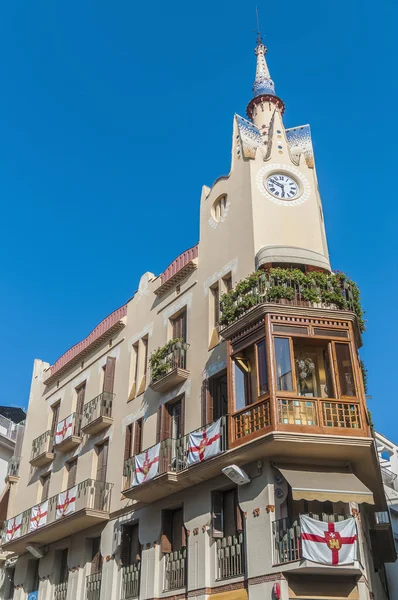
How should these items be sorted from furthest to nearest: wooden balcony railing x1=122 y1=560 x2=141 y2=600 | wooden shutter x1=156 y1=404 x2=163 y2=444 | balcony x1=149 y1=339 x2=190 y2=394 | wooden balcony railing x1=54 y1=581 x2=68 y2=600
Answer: wooden balcony railing x1=54 y1=581 x2=68 y2=600, wooden shutter x1=156 y1=404 x2=163 y2=444, balcony x1=149 y1=339 x2=190 y2=394, wooden balcony railing x1=122 y1=560 x2=141 y2=600

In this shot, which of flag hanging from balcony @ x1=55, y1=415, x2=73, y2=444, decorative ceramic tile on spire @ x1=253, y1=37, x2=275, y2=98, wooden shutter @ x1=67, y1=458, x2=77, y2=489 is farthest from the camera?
decorative ceramic tile on spire @ x1=253, y1=37, x2=275, y2=98

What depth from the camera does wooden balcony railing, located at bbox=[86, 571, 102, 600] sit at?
985 inches

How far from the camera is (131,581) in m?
23.5

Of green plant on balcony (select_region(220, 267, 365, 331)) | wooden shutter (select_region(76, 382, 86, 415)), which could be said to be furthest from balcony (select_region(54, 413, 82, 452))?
green plant on balcony (select_region(220, 267, 365, 331))

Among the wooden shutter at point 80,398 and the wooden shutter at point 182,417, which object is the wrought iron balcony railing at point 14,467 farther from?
the wooden shutter at point 182,417

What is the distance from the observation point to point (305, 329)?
2038 cm

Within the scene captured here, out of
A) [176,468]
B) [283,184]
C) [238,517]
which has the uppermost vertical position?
[283,184]

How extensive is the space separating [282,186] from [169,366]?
8.51 metres

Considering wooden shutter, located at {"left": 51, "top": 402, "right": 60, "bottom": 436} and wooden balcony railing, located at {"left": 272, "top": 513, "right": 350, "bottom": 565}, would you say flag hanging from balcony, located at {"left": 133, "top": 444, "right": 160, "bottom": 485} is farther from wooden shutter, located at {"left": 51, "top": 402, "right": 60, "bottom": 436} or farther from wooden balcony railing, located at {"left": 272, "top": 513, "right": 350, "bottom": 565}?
wooden shutter, located at {"left": 51, "top": 402, "right": 60, "bottom": 436}

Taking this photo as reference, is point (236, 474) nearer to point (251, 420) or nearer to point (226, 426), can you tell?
point (251, 420)

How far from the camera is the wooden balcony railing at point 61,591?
89.4 ft

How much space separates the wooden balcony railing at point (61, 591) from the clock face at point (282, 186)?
18.5 meters

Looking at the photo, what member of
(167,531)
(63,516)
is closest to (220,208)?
(167,531)

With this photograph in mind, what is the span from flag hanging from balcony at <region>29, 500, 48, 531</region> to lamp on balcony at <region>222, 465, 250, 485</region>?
1277 centimetres
